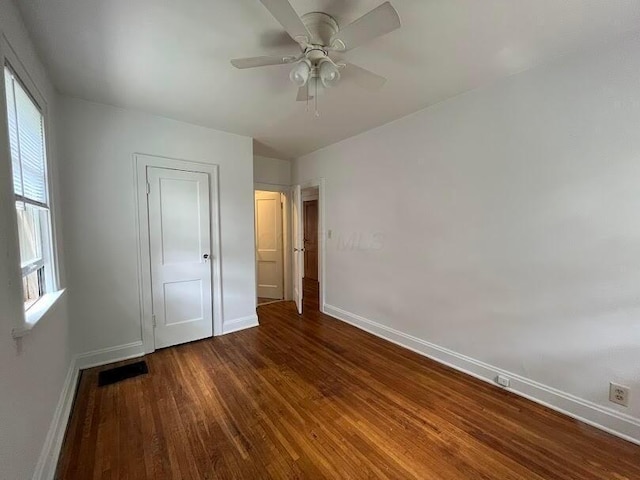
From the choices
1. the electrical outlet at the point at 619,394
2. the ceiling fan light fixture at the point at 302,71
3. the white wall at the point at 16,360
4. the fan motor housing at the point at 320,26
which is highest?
the fan motor housing at the point at 320,26

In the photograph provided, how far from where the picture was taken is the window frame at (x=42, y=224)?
1257mm

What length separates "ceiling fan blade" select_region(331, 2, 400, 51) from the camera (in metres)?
1.19

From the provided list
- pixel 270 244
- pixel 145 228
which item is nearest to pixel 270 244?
pixel 270 244

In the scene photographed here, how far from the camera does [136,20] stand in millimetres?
1510

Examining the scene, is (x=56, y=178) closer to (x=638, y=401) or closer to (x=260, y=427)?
(x=260, y=427)

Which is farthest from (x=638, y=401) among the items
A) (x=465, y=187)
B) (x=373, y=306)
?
(x=373, y=306)

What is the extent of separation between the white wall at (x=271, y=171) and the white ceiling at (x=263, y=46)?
1719 mm

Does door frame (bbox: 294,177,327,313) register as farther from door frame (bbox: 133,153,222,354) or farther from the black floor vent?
the black floor vent

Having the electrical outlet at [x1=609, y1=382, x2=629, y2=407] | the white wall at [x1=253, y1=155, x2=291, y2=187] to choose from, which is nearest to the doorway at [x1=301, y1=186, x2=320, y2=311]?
the white wall at [x1=253, y1=155, x2=291, y2=187]

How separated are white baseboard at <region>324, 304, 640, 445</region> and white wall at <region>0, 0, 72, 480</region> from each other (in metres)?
2.87

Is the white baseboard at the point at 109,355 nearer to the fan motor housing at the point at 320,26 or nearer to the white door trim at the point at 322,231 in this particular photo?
the white door trim at the point at 322,231

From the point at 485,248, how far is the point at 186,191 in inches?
122

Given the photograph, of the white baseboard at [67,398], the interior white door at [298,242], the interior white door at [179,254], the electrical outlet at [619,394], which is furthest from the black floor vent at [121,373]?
the electrical outlet at [619,394]

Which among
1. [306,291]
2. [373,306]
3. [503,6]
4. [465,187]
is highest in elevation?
[503,6]
